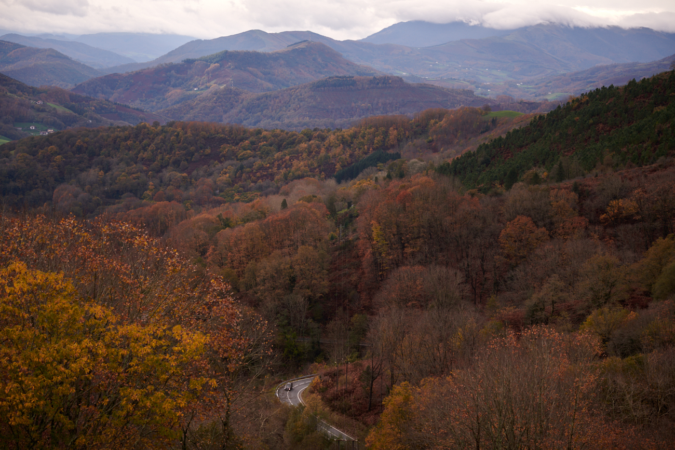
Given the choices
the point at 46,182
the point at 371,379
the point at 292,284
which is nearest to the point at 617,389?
the point at 371,379

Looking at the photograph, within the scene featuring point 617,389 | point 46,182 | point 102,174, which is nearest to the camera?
point 617,389

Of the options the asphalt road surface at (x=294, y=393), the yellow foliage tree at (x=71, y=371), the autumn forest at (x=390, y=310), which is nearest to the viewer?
the yellow foliage tree at (x=71, y=371)

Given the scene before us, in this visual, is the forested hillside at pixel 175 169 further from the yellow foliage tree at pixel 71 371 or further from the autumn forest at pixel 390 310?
the yellow foliage tree at pixel 71 371

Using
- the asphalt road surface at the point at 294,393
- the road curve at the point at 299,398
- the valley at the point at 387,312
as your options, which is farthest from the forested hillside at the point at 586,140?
the road curve at the point at 299,398

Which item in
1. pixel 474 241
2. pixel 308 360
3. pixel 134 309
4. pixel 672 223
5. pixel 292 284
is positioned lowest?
pixel 308 360

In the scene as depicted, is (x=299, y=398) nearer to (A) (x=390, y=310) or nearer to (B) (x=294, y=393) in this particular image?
(B) (x=294, y=393)

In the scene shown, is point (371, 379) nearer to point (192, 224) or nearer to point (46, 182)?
point (192, 224)

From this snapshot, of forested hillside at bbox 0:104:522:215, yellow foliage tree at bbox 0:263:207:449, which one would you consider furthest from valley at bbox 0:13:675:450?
forested hillside at bbox 0:104:522:215
